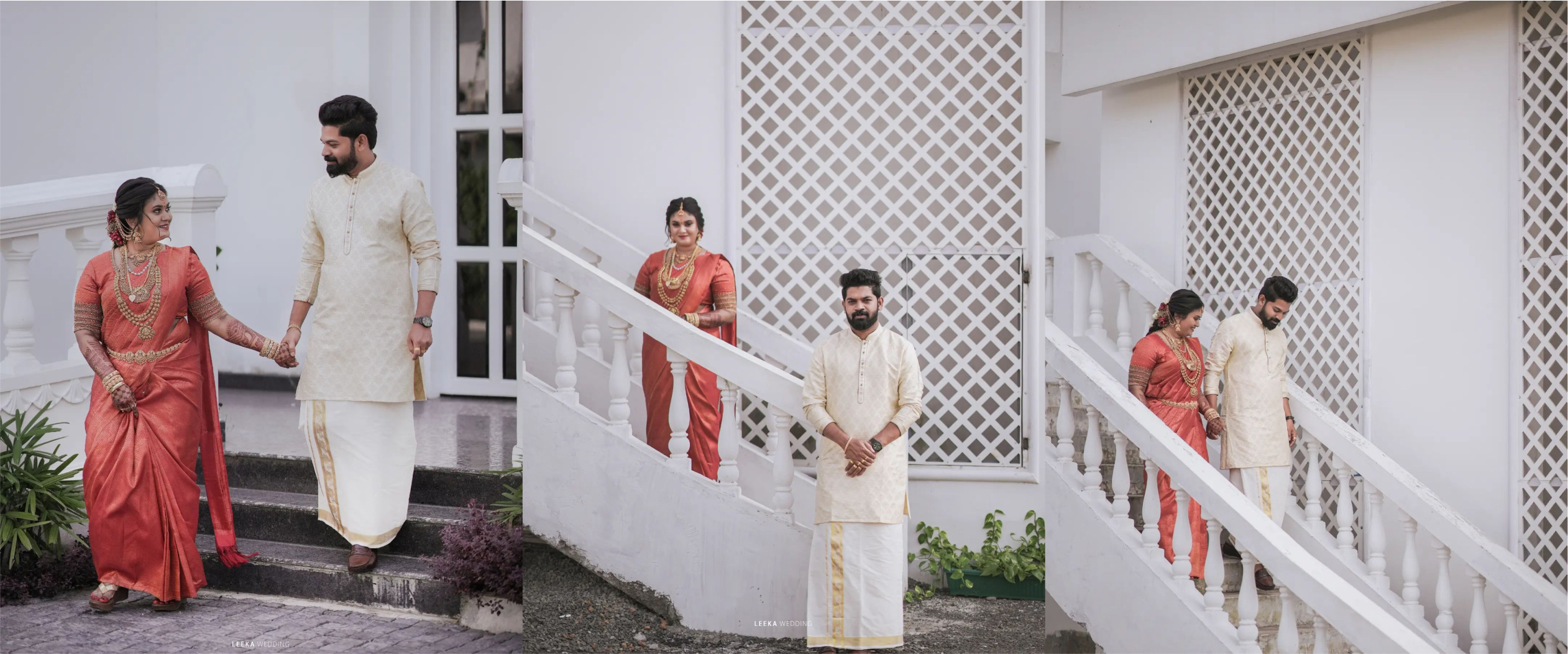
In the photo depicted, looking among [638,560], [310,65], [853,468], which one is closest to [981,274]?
[853,468]

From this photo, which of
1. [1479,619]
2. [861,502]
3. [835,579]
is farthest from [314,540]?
[1479,619]

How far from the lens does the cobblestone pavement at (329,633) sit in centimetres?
376

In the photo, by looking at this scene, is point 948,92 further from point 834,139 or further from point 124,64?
point 124,64

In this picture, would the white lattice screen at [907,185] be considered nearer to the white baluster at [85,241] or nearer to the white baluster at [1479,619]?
the white baluster at [1479,619]

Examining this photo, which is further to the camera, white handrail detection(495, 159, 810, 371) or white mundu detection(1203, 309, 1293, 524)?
white mundu detection(1203, 309, 1293, 524)

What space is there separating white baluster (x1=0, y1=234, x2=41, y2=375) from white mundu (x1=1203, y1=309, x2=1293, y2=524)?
521 cm

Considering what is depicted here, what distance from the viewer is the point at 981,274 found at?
5.02 metres

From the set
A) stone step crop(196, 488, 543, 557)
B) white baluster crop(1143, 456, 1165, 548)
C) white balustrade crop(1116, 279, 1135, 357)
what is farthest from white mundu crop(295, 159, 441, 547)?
white balustrade crop(1116, 279, 1135, 357)

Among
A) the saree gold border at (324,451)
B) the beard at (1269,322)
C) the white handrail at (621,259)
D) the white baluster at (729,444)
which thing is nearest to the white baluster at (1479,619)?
the beard at (1269,322)

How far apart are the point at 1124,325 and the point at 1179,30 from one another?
191cm

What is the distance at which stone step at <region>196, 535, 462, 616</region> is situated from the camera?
4.09 m

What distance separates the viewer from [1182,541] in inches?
170

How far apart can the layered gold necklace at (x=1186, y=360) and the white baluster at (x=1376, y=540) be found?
95 cm

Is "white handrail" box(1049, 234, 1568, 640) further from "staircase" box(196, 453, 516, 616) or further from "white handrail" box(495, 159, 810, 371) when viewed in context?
"staircase" box(196, 453, 516, 616)
